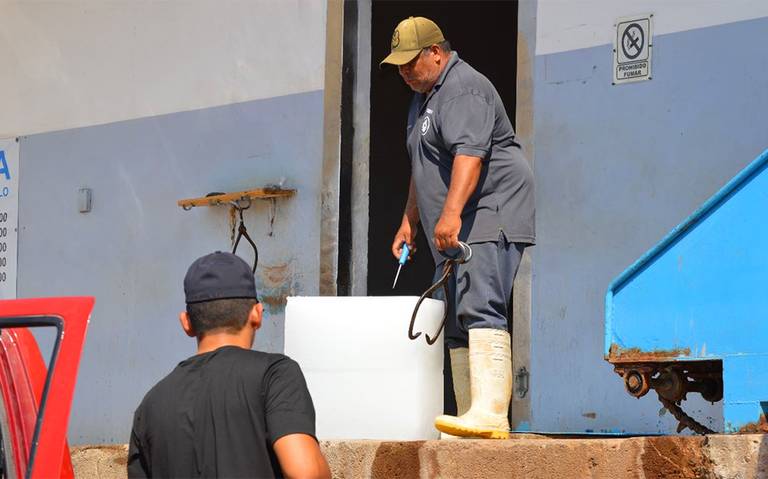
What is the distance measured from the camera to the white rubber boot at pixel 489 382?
18.5 ft

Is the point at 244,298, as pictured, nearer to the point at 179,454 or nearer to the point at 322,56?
the point at 179,454

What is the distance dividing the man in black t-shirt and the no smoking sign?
403 cm

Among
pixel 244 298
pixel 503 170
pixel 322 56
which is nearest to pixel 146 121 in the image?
pixel 322 56

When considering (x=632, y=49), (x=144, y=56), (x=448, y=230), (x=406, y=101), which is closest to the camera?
(x=448, y=230)

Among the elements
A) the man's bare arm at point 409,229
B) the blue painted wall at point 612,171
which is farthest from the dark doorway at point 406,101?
the man's bare arm at point 409,229

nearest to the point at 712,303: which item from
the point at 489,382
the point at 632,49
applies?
the point at 489,382

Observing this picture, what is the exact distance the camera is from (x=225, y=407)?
3678mm

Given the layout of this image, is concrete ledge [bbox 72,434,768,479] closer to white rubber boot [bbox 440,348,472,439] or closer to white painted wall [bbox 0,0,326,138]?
white rubber boot [bbox 440,348,472,439]

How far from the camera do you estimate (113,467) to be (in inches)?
251

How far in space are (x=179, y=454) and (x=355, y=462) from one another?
188cm

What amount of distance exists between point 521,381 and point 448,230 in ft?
7.32

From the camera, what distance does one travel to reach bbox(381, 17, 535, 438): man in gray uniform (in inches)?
225

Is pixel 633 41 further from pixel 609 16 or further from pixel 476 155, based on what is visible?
pixel 476 155

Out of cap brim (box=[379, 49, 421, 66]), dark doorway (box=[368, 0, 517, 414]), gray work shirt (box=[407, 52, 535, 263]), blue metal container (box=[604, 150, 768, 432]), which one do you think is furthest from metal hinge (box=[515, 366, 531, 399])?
dark doorway (box=[368, 0, 517, 414])
